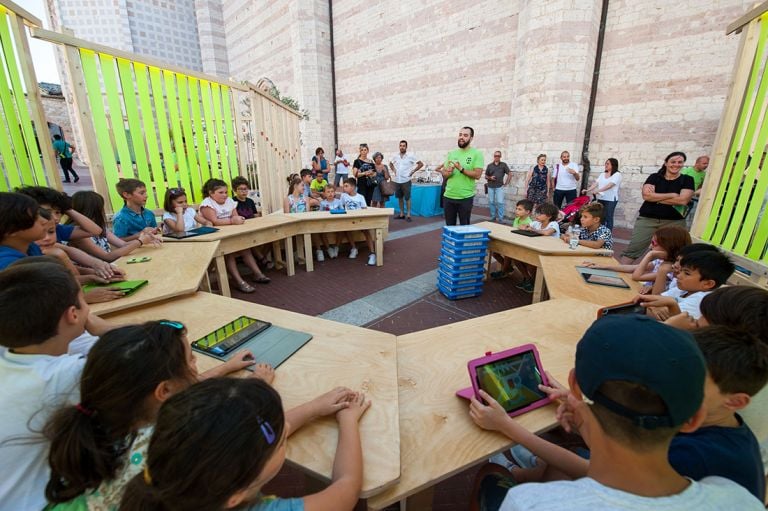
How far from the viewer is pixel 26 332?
120cm

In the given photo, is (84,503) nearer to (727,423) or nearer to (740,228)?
(727,423)

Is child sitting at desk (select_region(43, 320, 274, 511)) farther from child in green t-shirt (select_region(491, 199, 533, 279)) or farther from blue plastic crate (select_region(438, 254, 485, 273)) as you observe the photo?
child in green t-shirt (select_region(491, 199, 533, 279))

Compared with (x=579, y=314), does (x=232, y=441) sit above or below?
above

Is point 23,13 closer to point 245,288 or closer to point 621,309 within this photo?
point 245,288

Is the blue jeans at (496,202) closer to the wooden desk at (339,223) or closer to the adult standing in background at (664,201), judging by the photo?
the wooden desk at (339,223)

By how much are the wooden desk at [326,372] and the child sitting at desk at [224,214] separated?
7.02 ft

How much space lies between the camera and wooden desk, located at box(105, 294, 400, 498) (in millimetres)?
1146

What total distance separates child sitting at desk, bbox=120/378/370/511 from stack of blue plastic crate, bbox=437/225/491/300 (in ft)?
10.9

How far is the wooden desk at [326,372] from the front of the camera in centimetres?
115

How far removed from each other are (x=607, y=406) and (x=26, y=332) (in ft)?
6.01

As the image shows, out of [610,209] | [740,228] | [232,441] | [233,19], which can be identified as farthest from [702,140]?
[233,19]

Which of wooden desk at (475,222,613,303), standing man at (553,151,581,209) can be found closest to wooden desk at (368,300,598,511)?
wooden desk at (475,222,613,303)

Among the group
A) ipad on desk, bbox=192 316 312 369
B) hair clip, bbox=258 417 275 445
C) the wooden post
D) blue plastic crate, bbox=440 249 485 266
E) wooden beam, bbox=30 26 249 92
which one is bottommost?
blue plastic crate, bbox=440 249 485 266

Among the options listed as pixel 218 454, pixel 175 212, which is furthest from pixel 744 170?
pixel 175 212
